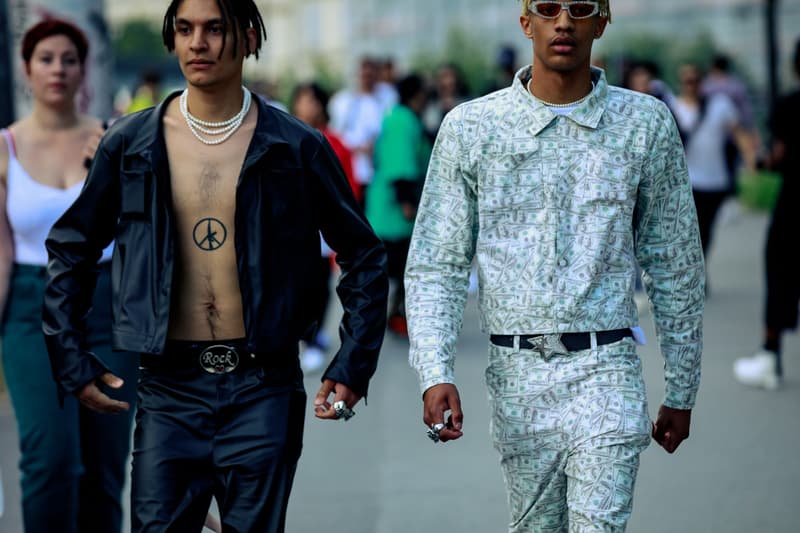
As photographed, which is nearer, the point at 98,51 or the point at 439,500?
the point at 439,500

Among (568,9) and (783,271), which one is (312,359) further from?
(568,9)

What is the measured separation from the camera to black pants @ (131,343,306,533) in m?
4.13

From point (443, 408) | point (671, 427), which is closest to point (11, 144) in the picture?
point (443, 408)

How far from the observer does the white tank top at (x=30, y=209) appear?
558cm

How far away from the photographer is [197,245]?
4.26m

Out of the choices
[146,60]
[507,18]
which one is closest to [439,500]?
[507,18]

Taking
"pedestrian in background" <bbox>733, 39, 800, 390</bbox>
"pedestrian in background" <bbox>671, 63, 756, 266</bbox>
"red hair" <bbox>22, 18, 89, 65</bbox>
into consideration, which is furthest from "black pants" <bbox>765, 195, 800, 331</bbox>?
"red hair" <bbox>22, 18, 89, 65</bbox>

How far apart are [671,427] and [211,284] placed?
1.47 meters

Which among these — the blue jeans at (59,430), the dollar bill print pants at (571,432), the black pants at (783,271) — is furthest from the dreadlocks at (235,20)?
the black pants at (783,271)

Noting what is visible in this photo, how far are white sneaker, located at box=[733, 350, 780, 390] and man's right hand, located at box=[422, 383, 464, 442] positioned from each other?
5.56m

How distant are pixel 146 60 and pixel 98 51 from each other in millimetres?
55766

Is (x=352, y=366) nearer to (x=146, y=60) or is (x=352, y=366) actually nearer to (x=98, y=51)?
(x=98, y=51)

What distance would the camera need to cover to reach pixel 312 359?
1055 cm

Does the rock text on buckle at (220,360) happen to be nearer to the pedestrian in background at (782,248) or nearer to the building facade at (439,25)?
the building facade at (439,25)
